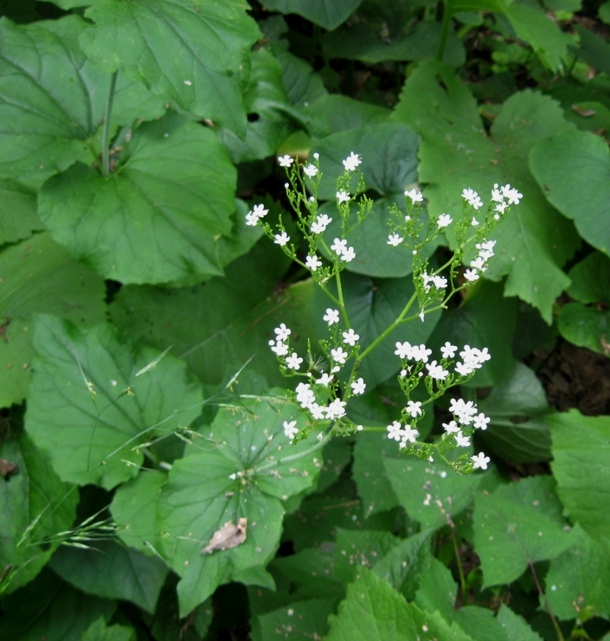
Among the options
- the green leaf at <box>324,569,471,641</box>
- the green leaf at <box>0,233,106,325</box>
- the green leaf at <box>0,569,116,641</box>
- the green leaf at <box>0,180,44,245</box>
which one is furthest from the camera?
the green leaf at <box>0,180,44,245</box>

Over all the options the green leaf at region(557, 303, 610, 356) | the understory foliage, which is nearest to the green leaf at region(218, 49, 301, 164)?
the understory foliage

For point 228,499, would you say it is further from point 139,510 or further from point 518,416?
point 518,416

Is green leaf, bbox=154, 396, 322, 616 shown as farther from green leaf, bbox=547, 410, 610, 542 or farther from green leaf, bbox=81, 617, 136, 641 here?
green leaf, bbox=547, 410, 610, 542

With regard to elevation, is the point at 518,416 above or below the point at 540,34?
below

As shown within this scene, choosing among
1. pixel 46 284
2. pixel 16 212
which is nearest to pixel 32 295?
pixel 46 284

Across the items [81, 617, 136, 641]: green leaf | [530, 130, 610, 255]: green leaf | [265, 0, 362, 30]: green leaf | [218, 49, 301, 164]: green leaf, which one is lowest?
[81, 617, 136, 641]: green leaf

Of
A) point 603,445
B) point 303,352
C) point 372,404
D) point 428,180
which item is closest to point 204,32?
point 428,180
